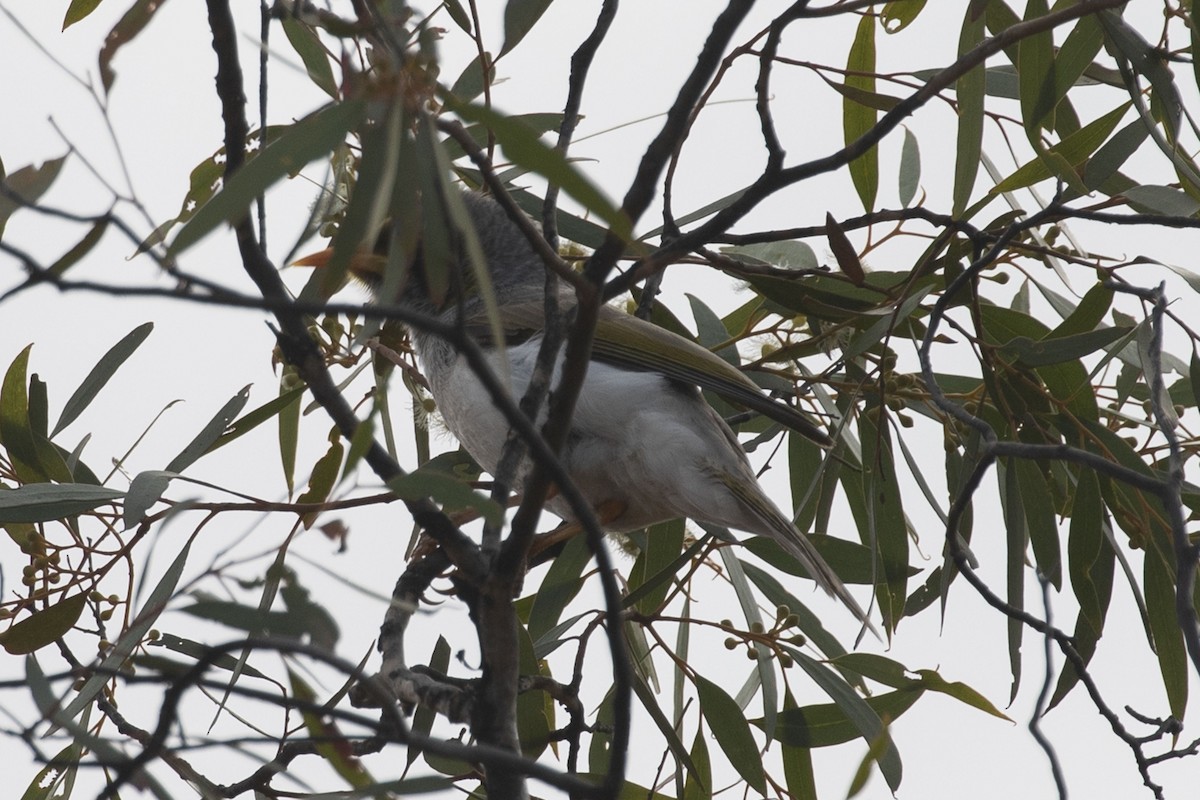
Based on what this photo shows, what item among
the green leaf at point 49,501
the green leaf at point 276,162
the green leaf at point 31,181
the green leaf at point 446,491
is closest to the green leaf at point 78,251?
the green leaf at point 31,181

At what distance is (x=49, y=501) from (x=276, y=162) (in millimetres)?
1304

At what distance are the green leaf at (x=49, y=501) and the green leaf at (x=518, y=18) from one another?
1.06m

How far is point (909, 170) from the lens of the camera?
2691mm

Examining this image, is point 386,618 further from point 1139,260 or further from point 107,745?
point 1139,260

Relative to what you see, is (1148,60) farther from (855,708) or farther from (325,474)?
(325,474)

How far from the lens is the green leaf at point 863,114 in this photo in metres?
2.42

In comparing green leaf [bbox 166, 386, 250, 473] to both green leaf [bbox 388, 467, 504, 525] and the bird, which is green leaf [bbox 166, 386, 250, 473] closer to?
the bird

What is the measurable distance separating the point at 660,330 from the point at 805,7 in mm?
1151

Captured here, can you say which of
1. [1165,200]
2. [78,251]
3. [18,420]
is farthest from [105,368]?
[1165,200]

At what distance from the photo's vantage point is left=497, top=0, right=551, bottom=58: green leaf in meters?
2.02

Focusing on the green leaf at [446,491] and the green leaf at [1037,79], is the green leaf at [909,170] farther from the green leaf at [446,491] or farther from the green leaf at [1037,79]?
the green leaf at [446,491]

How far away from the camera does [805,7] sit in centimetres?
165

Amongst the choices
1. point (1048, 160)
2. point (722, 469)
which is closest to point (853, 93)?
point (1048, 160)

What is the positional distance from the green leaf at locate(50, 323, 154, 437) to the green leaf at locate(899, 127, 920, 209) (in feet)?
5.11
